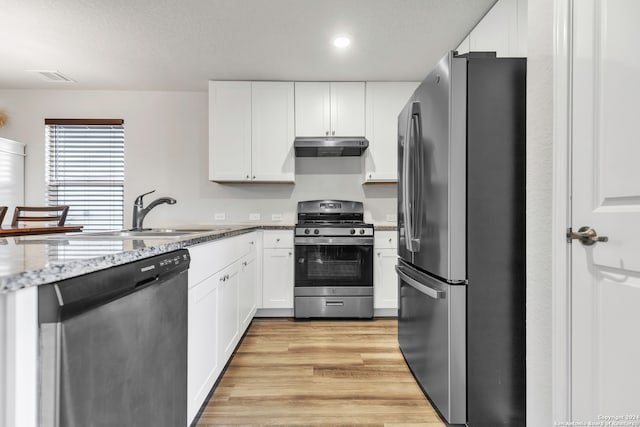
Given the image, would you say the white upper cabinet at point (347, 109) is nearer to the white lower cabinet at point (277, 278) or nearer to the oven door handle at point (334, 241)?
the oven door handle at point (334, 241)

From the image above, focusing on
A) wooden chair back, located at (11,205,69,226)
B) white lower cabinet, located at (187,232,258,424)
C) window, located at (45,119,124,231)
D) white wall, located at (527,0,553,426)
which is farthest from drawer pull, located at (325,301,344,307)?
wooden chair back, located at (11,205,69,226)

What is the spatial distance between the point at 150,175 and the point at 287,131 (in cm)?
177

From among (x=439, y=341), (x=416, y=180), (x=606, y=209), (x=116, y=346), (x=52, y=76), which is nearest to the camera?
(x=116, y=346)

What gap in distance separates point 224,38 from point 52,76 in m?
2.14

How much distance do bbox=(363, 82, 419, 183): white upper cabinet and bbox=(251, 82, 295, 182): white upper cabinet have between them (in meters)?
0.85

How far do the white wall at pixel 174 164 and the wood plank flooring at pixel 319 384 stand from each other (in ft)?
5.27

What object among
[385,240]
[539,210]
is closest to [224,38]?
[385,240]

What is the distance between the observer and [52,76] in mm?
3500

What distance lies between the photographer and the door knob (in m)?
1.02

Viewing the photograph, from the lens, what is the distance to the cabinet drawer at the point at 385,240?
335 centimetres

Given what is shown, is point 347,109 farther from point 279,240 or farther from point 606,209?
point 606,209

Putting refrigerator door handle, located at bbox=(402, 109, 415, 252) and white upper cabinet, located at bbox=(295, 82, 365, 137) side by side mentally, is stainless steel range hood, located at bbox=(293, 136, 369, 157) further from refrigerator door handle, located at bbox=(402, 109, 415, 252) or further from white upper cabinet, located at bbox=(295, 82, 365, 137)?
refrigerator door handle, located at bbox=(402, 109, 415, 252)

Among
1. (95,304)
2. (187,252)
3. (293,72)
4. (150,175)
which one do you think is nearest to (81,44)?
(150,175)

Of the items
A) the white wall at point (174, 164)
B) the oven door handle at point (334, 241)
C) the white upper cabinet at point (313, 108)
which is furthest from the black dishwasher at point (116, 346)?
the white wall at point (174, 164)
